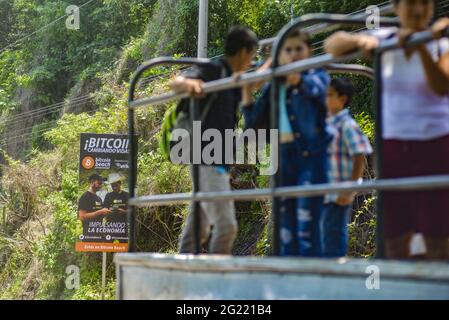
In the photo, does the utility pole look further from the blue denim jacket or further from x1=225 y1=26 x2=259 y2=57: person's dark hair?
the blue denim jacket

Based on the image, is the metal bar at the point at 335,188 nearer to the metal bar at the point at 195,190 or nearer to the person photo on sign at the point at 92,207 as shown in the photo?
the metal bar at the point at 195,190

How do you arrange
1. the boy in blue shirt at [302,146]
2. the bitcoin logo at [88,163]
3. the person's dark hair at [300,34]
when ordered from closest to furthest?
the person's dark hair at [300,34]
the boy in blue shirt at [302,146]
the bitcoin logo at [88,163]

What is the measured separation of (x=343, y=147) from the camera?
212 inches

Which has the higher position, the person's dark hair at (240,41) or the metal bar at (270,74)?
the person's dark hair at (240,41)

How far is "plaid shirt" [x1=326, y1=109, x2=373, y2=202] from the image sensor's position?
5213 mm

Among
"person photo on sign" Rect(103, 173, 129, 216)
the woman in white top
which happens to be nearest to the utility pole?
"person photo on sign" Rect(103, 173, 129, 216)

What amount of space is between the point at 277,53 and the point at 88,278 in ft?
41.6

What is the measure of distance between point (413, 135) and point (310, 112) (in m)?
0.80

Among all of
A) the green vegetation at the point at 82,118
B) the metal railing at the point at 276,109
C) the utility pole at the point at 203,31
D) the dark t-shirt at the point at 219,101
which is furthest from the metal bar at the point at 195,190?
the utility pole at the point at 203,31

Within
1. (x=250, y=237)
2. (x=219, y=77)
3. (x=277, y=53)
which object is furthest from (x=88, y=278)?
(x=277, y=53)

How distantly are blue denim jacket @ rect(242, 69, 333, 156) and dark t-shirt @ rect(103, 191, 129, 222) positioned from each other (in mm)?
9699

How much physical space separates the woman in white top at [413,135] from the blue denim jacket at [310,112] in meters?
0.65

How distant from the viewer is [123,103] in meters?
19.1

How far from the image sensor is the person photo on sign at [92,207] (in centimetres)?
1440
